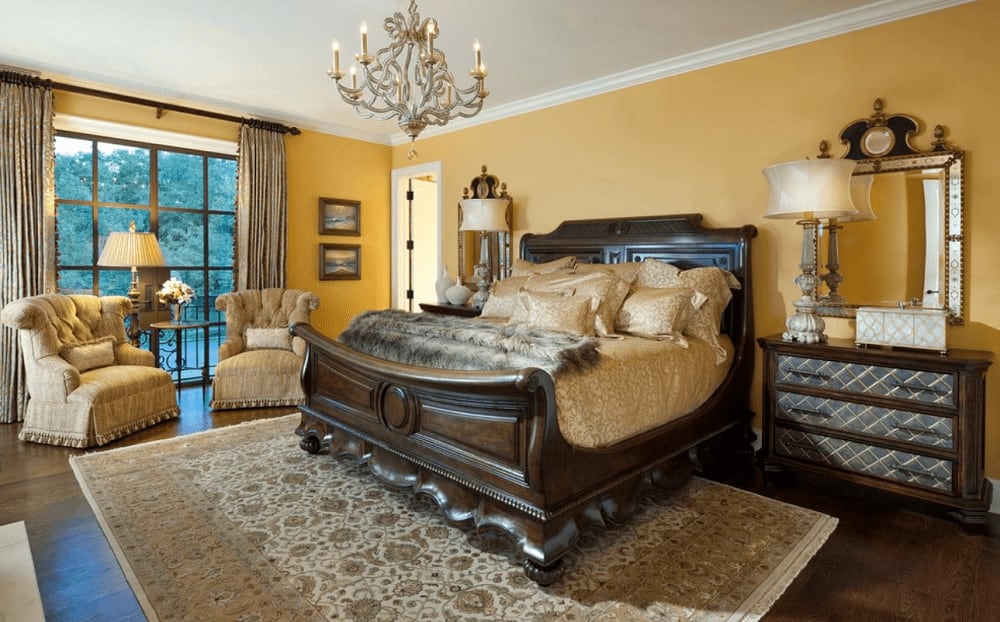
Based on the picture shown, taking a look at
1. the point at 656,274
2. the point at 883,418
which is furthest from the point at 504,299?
the point at 883,418

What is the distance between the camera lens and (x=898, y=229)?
10.5ft

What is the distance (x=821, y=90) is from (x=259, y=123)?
4805 millimetres

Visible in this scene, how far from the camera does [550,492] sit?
2137mm

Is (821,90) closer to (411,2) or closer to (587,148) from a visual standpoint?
(587,148)

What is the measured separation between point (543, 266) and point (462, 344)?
1.95 m

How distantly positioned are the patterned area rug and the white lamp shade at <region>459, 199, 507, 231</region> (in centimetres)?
253

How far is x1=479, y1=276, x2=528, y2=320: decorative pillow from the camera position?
3.99 metres

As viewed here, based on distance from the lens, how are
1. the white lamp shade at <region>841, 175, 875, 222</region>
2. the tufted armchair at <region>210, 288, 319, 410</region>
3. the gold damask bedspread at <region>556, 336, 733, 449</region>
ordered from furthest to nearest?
the tufted armchair at <region>210, 288, 319, 410</region>, the white lamp shade at <region>841, 175, 875, 222</region>, the gold damask bedspread at <region>556, 336, 733, 449</region>

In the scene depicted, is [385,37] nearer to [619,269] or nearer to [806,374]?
[619,269]

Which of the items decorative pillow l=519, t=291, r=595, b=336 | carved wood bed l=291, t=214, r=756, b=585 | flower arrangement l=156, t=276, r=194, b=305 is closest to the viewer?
carved wood bed l=291, t=214, r=756, b=585

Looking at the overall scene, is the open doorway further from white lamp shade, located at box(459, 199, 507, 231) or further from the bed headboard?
the bed headboard

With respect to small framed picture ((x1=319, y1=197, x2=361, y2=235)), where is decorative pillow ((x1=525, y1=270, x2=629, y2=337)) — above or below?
below

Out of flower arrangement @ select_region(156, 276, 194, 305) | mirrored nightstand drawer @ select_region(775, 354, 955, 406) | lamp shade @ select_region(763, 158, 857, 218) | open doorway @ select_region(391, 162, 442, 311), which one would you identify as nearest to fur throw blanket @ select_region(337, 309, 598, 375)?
mirrored nightstand drawer @ select_region(775, 354, 955, 406)

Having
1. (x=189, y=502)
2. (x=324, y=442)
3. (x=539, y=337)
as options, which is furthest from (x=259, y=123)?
(x=539, y=337)
